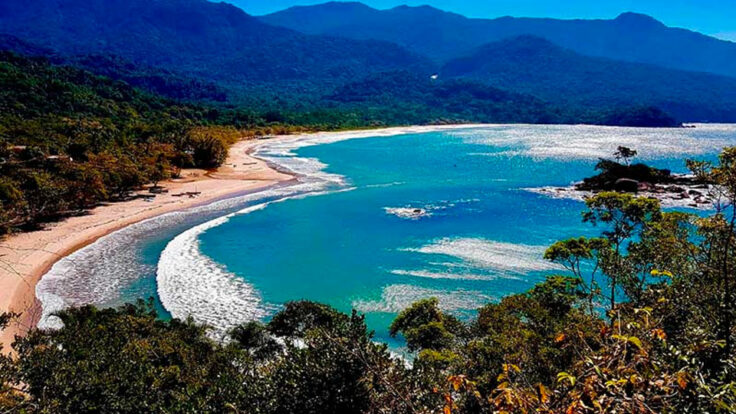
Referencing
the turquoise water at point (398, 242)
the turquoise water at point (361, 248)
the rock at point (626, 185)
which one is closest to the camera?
the turquoise water at point (361, 248)

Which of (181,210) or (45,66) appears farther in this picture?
(45,66)

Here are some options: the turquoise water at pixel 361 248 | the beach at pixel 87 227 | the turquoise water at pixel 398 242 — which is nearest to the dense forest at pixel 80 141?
the beach at pixel 87 227

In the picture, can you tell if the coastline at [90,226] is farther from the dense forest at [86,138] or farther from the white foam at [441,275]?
the white foam at [441,275]

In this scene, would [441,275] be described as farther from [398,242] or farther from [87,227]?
[87,227]

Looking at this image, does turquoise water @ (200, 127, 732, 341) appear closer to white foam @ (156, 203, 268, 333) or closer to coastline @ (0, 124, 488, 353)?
white foam @ (156, 203, 268, 333)

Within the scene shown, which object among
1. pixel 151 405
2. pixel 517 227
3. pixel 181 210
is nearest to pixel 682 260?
pixel 151 405

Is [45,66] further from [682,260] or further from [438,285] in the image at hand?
[682,260]

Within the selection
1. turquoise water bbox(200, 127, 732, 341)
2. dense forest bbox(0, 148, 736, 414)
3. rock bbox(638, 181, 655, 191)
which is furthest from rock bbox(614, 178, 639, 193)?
dense forest bbox(0, 148, 736, 414)
